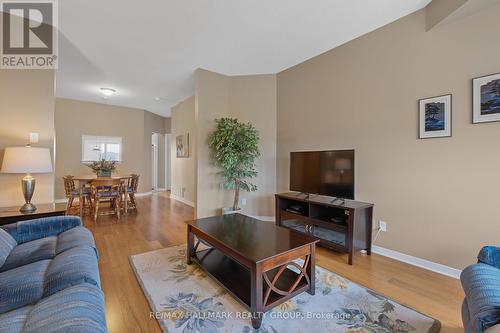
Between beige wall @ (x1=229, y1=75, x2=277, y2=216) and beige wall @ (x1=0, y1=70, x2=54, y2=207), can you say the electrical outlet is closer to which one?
beige wall @ (x1=229, y1=75, x2=277, y2=216)

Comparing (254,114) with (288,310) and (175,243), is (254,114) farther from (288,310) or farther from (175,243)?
(288,310)

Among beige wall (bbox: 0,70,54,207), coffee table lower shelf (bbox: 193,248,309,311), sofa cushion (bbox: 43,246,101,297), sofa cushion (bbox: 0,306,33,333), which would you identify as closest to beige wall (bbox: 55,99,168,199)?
beige wall (bbox: 0,70,54,207)

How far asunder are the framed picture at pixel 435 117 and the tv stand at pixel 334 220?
40.6 inches

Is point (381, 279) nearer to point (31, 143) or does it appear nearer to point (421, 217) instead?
point (421, 217)

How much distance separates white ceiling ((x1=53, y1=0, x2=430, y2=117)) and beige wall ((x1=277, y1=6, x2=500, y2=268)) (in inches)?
15.6

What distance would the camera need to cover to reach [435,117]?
241 cm

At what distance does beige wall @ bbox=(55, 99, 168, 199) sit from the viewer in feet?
20.0

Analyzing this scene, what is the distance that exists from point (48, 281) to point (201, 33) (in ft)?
9.69

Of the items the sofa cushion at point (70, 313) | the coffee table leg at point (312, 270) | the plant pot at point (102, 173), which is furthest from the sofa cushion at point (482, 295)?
the plant pot at point (102, 173)

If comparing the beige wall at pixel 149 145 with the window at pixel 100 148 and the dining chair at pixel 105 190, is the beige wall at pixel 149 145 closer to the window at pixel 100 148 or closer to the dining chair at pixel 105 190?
the window at pixel 100 148

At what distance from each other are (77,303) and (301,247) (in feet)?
4.79

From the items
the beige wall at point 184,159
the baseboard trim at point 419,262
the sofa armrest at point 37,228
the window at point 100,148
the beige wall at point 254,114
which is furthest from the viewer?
the window at point 100,148

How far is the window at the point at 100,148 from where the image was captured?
21.1ft

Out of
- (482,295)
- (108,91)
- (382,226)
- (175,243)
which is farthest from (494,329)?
(108,91)
